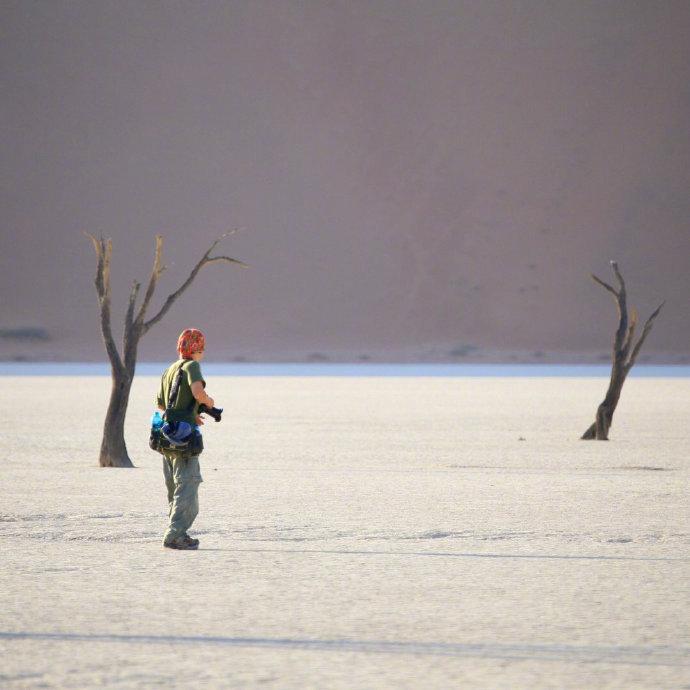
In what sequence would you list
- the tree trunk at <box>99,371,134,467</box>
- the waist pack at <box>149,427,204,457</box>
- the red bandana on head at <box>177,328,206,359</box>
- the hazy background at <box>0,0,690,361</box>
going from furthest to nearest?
the hazy background at <box>0,0,690,361</box> → the tree trunk at <box>99,371,134,467</box> → the red bandana on head at <box>177,328,206,359</box> → the waist pack at <box>149,427,204,457</box>

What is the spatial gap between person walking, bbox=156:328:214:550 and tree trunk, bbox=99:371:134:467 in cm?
664

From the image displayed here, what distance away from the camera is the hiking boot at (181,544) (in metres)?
8.98

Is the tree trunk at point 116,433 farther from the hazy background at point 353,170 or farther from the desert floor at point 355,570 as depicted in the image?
the hazy background at point 353,170

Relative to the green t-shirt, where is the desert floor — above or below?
below

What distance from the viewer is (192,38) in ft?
320

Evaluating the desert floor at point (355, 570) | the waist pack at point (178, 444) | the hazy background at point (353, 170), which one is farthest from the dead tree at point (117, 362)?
the hazy background at point (353, 170)

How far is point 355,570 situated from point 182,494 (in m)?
1.24

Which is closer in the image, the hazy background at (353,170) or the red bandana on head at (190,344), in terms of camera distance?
the red bandana on head at (190,344)

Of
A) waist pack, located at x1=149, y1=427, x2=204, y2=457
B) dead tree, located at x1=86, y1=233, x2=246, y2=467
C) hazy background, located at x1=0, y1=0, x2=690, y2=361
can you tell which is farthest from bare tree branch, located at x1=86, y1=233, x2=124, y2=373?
hazy background, located at x1=0, y1=0, x2=690, y2=361

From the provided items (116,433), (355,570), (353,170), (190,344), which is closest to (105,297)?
(116,433)

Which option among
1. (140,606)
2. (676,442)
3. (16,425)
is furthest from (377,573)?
(16,425)

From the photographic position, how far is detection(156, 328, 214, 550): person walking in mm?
8844

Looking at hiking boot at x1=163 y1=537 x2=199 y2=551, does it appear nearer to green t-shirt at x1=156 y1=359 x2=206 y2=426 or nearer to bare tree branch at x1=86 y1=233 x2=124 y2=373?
green t-shirt at x1=156 y1=359 x2=206 y2=426

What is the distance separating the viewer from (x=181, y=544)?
8.98 metres
